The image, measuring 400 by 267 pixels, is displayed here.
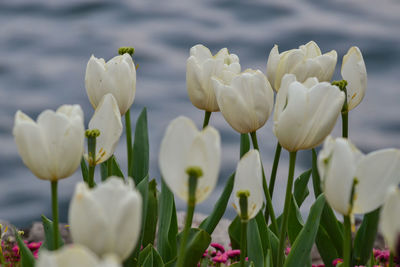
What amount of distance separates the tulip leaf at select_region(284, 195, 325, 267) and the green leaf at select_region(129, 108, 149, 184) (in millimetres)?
516

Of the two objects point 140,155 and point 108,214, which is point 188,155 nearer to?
point 108,214

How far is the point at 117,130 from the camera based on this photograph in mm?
1419

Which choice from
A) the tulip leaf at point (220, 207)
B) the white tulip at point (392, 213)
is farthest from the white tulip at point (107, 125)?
the white tulip at point (392, 213)

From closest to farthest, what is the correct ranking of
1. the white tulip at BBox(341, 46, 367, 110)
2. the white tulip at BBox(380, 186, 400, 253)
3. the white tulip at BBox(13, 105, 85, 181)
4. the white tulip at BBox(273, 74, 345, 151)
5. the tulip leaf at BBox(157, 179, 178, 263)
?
the white tulip at BBox(380, 186, 400, 253)
the white tulip at BBox(13, 105, 85, 181)
the white tulip at BBox(273, 74, 345, 151)
the white tulip at BBox(341, 46, 367, 110)
the tulip leaf at BBox(157, 179, 178, 263)

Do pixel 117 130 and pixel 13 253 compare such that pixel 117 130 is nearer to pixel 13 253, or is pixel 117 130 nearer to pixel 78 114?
pixel 78 114

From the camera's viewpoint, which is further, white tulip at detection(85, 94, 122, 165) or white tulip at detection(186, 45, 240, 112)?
white tulip at detection(186, 45, 240, 112)

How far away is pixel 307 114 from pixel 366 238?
18.9 inches

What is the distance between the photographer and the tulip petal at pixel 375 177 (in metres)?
1.07

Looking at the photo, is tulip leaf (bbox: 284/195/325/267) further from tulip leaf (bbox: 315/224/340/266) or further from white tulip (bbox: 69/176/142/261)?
white tulip (bbox: 69/176/142/261)

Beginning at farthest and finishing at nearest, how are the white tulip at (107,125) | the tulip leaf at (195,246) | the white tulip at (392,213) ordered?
the tulip leaf at (195,246), the white tulip at (107,125), the white tulip at (392,213)

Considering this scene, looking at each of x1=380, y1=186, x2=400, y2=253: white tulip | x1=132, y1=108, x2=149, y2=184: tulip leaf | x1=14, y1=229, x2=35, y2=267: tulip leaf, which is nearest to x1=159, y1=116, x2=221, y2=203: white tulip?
x1=380, y1=186, x2=400, y2=253: white tulip

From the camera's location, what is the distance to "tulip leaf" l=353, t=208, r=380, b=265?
1.61m

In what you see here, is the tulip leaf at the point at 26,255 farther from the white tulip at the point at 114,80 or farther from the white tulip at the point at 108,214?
the white tulip at the point at 108,214

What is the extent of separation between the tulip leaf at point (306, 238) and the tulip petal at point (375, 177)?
0.40 metres
